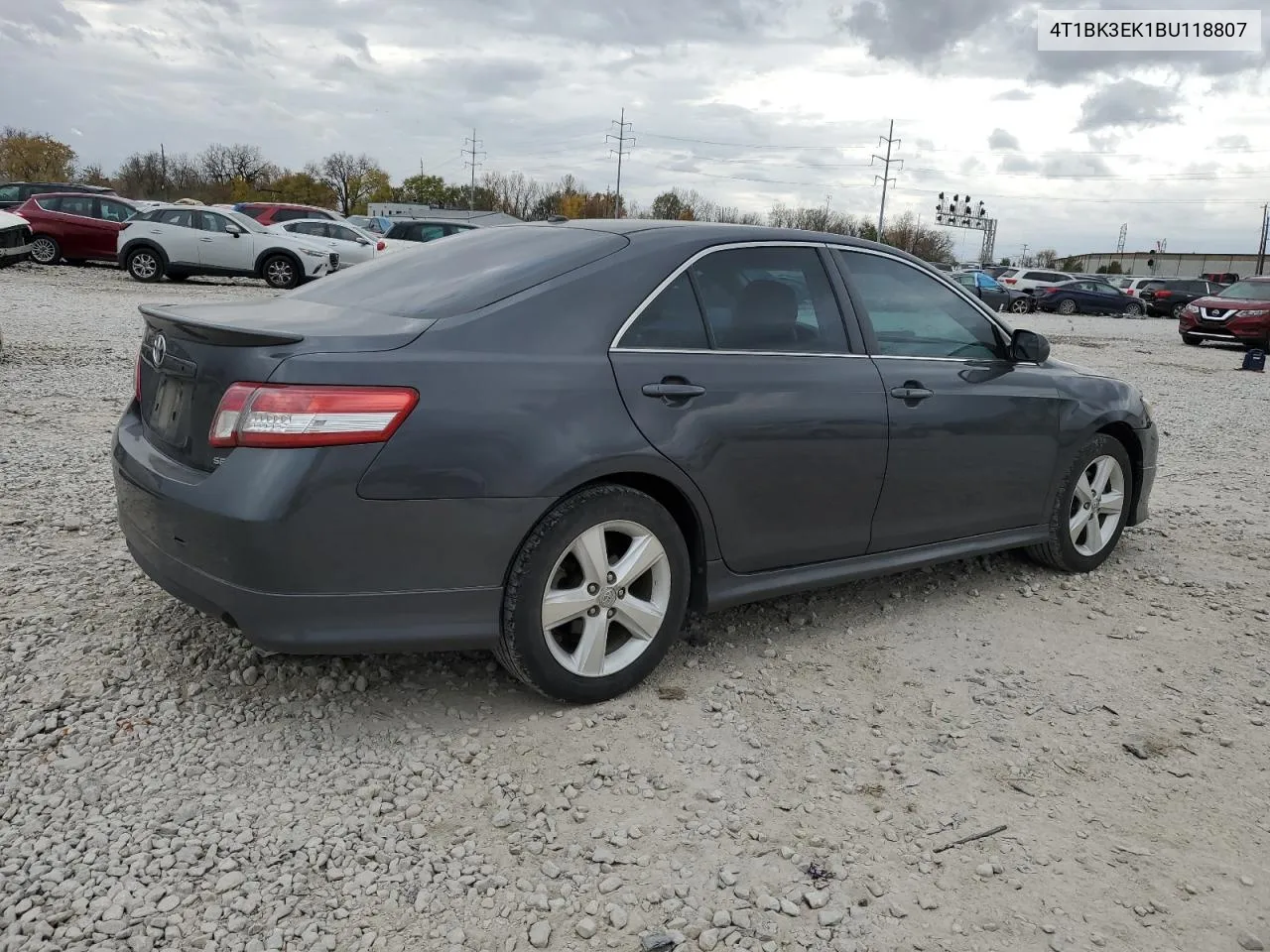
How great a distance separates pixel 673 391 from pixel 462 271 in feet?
2.81

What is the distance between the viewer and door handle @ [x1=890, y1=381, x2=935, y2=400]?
411cm

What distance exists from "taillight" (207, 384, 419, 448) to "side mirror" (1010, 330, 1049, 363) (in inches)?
115

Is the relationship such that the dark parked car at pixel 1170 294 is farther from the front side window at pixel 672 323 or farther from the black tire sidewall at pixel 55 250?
the front side window at pixel 672 323

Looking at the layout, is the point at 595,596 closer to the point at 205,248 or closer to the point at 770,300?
the point at 770,300

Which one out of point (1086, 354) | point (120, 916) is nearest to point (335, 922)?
point (120, 916)

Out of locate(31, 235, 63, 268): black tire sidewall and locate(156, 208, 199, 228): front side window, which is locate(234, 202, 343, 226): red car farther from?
locate(31, 235, 63, 268): black tire sidewall

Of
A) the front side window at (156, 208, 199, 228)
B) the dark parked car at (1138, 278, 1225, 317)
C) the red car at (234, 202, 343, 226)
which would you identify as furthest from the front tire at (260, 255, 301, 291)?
the dark parked car at (1138, 278, 1225, 317)

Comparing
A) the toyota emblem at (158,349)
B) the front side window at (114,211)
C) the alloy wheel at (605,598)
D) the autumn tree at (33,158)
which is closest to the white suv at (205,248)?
the front side window at (114,211)

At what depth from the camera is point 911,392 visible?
13.6 ft

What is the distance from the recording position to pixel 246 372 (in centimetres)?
296

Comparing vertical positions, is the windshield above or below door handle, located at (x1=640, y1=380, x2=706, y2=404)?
above

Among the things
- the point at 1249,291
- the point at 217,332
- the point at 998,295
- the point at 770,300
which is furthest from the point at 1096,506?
the point at 998,295

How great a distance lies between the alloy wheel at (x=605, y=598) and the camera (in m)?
3.28

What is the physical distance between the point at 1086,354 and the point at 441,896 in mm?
18706
